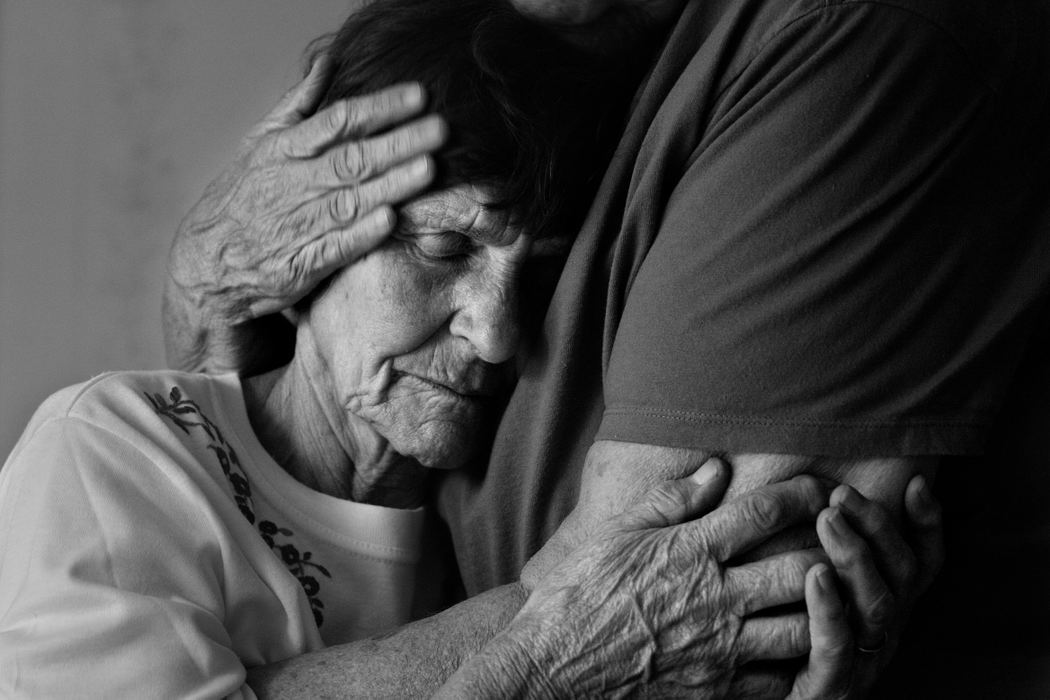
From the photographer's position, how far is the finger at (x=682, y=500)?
1.07m

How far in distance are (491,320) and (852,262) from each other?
17.6 inches

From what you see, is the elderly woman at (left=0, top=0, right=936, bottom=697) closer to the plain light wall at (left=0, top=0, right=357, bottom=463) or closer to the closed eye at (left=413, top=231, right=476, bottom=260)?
the closed eye at (left=413, top=231, right=476, bottom=260)

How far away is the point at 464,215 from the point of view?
4.21 feet

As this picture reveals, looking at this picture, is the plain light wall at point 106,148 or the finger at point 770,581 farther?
the plain light wall at point 106,148

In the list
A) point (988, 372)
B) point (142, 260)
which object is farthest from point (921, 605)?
point (142, 260)

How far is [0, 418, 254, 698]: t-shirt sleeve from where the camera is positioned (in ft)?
3.60

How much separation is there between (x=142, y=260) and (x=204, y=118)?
0.34 m

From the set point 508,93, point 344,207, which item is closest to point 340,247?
point 344,207

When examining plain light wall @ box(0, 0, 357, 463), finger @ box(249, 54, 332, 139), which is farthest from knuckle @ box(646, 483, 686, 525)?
plain light wall @ box(0, 0, 357, 463)

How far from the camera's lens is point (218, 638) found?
122 cm

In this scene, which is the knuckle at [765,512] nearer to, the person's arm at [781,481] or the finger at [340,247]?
the person's arm at [781,481]

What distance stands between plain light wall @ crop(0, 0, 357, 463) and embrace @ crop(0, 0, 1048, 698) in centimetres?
90

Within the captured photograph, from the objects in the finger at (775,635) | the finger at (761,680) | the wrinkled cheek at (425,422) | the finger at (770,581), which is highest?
the wrinkled cheek at (425,422)

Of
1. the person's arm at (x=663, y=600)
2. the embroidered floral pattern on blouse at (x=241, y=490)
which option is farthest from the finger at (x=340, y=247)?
the person's arm at (x=663, y=600)
